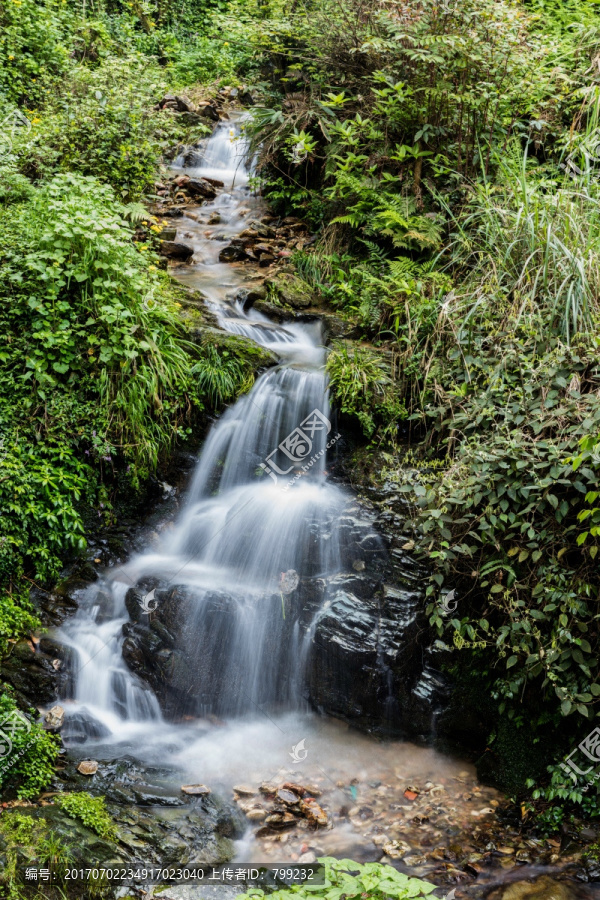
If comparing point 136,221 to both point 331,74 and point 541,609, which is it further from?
point 541,609

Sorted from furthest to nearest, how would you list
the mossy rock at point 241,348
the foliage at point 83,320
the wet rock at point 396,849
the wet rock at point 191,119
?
→ the wet rock at point 191,119, the mossy rock at point 241,348, the foliage at point 83,320, the wet rock at point 396,849

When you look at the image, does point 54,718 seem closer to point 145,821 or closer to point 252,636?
point 145,821

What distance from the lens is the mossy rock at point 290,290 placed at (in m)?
7.27

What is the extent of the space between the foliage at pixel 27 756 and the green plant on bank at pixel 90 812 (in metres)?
0.20

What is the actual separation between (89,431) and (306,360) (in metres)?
2.34

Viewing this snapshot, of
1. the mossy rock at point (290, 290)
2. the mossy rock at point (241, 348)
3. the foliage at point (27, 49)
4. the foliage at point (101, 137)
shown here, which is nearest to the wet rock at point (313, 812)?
the mossy rock at point (241, 348)

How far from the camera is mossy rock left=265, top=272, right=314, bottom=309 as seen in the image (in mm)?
7266

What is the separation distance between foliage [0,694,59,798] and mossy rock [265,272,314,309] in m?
4.86

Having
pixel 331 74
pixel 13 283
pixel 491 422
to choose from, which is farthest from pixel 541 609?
pixel 331 74

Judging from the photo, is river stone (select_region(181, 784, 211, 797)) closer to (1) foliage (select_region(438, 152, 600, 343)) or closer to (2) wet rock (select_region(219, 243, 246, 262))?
(1) foliage (select_region(438, 152, 600, 343))

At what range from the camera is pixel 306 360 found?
648cm

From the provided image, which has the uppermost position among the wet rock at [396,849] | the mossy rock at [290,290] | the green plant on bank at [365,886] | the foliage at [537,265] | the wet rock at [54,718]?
the foliage at [537,265]

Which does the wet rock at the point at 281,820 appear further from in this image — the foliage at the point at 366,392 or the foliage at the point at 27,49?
the foliage at the point at 27,49

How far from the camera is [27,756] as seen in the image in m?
3.72
